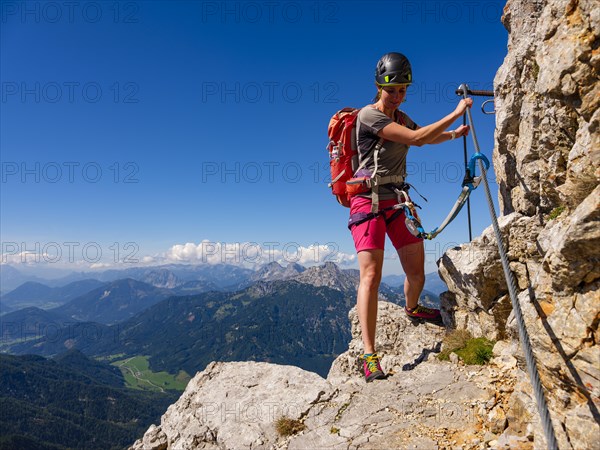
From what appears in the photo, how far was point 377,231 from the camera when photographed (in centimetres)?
762

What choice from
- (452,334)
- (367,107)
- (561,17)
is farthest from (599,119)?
(452,334)

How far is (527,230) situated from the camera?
687cm

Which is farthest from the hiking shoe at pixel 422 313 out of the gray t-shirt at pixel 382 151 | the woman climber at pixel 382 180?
the gray t-shirt at pixel 382 151

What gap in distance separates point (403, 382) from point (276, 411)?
9.93 feet

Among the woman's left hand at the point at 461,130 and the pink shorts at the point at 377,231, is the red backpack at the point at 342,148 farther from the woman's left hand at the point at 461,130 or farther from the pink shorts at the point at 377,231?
the woman's left hand at the point at 461,130

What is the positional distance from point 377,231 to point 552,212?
3067 millimetres

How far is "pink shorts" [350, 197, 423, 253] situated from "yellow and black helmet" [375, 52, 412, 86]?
→ 2.44 meters

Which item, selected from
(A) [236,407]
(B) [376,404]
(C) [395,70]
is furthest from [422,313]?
(C) [395,70]

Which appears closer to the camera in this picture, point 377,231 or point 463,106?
point 463,106

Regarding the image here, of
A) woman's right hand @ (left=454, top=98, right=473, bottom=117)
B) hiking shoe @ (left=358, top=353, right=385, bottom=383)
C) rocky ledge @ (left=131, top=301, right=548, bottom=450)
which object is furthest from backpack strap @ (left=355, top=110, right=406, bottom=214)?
rocky ledge @ (left=131, top=301, right=548, bottom=450)

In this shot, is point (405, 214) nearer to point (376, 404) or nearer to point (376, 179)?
point (376, 179)

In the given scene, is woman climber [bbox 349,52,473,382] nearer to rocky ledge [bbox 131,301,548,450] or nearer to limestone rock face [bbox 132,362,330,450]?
rocky ledge [bbox 131,301,548,450]

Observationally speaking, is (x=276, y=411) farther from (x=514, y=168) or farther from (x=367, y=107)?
(x=514, y=168)

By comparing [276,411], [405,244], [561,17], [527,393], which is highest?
[561,17]
